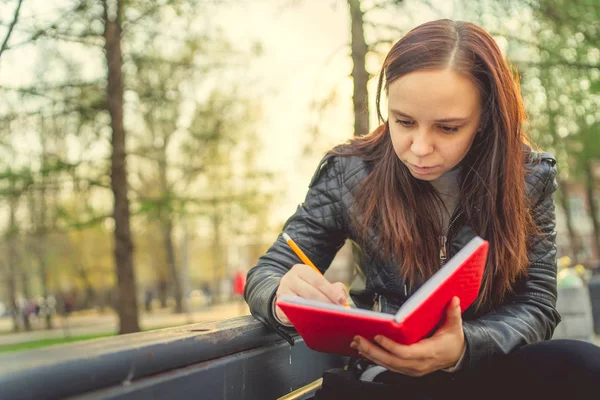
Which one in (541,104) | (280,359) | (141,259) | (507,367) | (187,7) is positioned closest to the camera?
(507,367)

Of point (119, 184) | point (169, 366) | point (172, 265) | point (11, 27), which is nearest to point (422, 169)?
point (169, 366)

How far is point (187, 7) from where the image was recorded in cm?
768

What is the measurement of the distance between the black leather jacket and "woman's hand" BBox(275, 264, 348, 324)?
0.42 ft

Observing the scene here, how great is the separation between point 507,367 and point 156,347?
84cm

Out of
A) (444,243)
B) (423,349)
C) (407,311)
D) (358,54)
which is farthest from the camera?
(358,54)

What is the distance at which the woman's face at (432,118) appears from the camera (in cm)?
158

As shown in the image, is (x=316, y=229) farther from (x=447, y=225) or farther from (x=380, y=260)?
(x=447, y=225)

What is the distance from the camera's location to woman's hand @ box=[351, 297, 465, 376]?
1.30 m

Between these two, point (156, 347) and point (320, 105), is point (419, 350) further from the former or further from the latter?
point (320, 105)

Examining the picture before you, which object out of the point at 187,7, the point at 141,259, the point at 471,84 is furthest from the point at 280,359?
the point at 141,259

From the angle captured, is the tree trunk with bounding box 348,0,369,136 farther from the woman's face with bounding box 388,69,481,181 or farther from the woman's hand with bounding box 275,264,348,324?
the woman's hand with bounding box 275,264,348,324

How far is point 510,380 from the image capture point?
5.09ft

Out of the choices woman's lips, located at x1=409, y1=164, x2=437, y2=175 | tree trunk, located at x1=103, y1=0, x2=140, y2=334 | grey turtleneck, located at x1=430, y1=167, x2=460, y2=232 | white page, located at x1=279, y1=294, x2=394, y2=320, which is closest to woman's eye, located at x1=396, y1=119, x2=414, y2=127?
woman's lips, located at x1=409, y1=164, x2=437, y2=175

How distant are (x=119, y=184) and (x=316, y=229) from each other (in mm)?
7530
